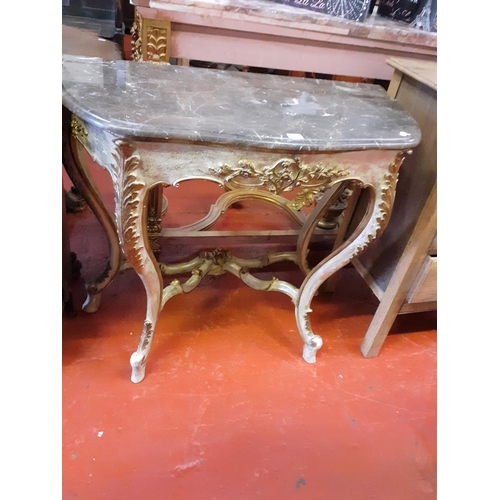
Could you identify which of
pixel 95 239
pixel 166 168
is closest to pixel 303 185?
pixel 166 168

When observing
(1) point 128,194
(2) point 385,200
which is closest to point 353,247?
(2) point 385,200

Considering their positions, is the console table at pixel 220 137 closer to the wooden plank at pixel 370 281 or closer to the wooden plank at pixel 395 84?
the wooden plank at pixel 395 84

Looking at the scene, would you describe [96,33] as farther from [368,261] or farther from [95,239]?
[368,261]

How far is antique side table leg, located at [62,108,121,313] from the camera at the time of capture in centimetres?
101

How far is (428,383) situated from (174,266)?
0.86 metres

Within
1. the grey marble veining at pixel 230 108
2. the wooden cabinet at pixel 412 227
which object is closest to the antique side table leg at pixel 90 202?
the grey marble veining at pixel 230 108

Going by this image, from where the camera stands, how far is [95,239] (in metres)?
1.57

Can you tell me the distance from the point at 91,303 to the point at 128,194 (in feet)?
1.99

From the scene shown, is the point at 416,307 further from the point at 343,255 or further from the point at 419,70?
the point at 419,70

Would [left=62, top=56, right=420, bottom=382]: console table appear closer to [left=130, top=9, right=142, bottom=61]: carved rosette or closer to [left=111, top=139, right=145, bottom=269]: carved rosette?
[left=111, top=139, right=145, bottom=269]: carved rosette

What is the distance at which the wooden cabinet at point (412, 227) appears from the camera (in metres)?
1.01

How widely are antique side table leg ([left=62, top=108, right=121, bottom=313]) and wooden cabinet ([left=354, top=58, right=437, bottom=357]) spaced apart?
786 mm

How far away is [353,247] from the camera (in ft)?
3.43

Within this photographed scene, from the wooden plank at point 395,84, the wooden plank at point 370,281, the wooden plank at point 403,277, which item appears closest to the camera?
the wooden plank at point 403,277
